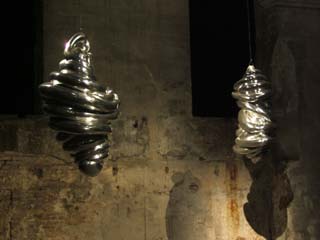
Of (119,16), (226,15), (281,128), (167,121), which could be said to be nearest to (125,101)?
(167,121)

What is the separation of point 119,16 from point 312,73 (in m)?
2.09

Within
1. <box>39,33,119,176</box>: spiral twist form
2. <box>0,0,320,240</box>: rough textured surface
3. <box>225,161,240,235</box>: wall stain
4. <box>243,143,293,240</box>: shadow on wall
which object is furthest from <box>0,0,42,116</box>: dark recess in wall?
<box>243,143,293,240</box>: shadow on wall

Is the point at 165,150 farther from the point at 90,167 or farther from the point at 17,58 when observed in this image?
the point at 17,58

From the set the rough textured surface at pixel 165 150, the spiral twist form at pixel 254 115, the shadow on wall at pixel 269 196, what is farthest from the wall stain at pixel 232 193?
the spiral twist form at pixel 254 115

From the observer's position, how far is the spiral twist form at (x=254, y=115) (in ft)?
14.6

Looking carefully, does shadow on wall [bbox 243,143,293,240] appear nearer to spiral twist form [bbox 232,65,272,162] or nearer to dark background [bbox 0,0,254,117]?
spiral twist form [bbox 232,65,272,162]

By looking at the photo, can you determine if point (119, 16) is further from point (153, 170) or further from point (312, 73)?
point (312, 73)

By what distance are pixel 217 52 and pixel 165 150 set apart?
2.10m

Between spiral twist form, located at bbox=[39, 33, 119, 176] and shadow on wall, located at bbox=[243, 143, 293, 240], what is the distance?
2021mm

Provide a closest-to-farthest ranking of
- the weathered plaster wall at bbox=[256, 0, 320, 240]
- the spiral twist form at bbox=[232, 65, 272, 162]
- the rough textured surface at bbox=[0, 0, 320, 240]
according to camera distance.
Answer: the spiral twist form at bbox=[232, 65, 272, 162] → the rough textured surface at bbox=[0, 0, 320, 240] → the weathered plaster wall at bbox=[256, 0, 320, 240]

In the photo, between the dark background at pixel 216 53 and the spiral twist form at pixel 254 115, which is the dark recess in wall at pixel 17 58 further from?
the spiral twist form at pixel 254 115

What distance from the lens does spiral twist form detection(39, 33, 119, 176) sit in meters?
3.72

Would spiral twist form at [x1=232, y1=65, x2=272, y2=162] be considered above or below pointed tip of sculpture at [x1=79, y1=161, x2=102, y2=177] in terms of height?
above

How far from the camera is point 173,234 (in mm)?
4996
